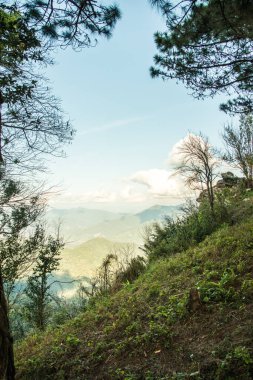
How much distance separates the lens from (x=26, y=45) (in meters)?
4.67

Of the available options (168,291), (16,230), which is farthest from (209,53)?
(16,230)

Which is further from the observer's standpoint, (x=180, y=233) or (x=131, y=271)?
(x=180, y=233)

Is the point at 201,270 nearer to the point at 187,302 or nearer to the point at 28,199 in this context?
the point at 187,302

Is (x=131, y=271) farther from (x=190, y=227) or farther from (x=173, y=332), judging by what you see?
(x=173, y=332)

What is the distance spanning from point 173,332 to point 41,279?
36.9 feet

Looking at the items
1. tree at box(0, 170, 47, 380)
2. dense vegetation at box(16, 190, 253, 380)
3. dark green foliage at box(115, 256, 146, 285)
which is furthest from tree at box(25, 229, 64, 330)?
dense vegetation at box(16, 190, 253, 380)

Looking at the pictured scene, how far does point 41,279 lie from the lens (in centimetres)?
1440

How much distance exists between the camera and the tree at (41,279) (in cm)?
1400

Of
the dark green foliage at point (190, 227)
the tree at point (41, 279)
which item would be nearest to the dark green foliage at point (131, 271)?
the dark green foliage at point (190, 227)

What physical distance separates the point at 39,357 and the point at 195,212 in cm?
993

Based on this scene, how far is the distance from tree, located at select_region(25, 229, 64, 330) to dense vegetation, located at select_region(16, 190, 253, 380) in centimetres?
768

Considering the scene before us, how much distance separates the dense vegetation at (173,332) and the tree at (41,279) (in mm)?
7680

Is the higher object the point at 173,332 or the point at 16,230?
the point at 16,230

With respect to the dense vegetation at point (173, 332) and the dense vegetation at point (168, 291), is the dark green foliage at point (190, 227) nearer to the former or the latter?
the dense vegetation at point (168, 291)
